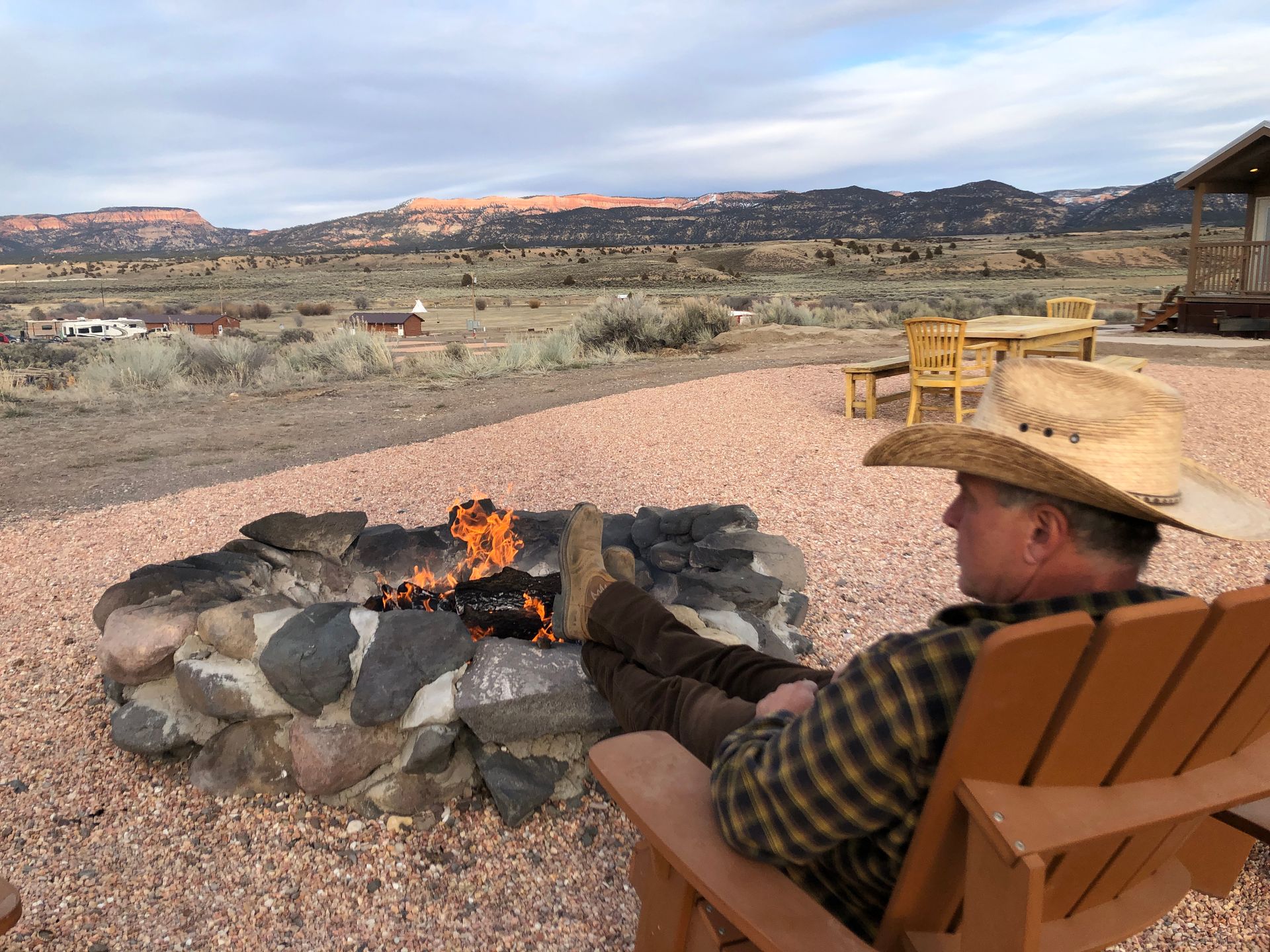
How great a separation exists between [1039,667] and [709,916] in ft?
2.70

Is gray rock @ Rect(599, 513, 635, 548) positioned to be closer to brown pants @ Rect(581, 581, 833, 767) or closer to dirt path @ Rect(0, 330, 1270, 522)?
brown pants @ Rect(581, 581, 833, 767)

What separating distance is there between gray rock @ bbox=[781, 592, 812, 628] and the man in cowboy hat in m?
2.02

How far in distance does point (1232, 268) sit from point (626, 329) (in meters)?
11.3

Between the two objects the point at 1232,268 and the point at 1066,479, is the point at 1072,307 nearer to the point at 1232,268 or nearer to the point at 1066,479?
the point at 1232,268

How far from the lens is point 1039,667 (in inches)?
46.3

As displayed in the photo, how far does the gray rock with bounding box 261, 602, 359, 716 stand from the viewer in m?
2.70

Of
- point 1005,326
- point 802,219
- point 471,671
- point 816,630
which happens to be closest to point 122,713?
point 471,671

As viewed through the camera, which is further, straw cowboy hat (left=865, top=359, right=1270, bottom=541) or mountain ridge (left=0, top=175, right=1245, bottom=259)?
mountain ridge (left=0, top=175, right=1245, bottom=259)

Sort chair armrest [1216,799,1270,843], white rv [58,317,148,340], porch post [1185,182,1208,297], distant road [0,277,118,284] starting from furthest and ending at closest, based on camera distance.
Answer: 1. distant road [0,277,118,284]
2. white rv [58,317,148,340]
3. porch post [1185,182,1208,297]
4. chair armrest [1216,799,1270,843]

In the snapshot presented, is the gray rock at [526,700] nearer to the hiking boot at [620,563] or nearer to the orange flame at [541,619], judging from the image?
the orange flame at [541,619]

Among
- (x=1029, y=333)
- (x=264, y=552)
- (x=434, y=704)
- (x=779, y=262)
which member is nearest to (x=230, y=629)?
(x=434, y=704)

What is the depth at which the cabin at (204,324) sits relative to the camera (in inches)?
805

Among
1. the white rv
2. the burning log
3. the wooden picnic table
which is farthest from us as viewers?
the white rv

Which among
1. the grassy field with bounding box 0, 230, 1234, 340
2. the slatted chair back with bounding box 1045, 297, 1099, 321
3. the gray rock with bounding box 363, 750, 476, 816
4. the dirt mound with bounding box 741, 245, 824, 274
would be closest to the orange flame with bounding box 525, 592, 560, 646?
the gray rock with bounding box 363, 750, 476, 816
